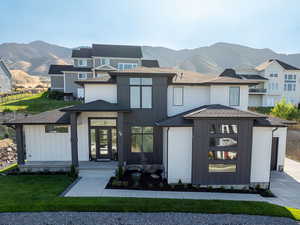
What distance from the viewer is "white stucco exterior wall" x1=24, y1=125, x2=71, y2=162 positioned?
10.2m

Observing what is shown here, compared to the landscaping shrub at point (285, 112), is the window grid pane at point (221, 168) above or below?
below

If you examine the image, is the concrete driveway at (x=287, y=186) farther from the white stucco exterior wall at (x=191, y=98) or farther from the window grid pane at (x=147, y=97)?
the window grid pane at (x=147, y=97)

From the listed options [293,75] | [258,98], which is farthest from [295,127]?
[293,75]

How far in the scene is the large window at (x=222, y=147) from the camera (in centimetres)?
827

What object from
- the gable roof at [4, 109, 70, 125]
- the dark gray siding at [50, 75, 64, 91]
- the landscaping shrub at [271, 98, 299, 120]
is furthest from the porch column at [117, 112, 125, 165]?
the dark gray siding at [50, 75, 64, 91]

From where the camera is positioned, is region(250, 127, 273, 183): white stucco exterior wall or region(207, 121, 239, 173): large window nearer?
region(207, 121, 239, 173): large window

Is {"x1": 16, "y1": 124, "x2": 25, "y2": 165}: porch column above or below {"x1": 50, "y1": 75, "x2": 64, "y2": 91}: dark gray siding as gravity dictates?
below

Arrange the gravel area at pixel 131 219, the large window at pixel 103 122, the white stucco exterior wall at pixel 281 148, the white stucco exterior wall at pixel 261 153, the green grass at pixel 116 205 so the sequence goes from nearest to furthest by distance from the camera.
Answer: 1. the gravel area at pixel 131 219
2. the green grass at pixel 116 205
3. the white stucco exterior wall at pixel 261 153
4. the large window at pixel 103 122
5. the white stucco exterior wall at pixel 281 148

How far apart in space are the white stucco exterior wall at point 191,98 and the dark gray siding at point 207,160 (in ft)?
8.99

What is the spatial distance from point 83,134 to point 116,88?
351 centimetres

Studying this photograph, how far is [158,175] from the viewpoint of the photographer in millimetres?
9523

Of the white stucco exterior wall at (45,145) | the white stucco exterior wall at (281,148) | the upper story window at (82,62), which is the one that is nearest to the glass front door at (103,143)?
the white stucco exterior wall at (45,145)

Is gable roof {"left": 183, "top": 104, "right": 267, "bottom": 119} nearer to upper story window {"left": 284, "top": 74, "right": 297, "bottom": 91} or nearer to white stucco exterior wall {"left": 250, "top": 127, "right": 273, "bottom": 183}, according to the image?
white stucco exterior wall {"left": 250, "top": 127, "right": 273, "bottom": 183}

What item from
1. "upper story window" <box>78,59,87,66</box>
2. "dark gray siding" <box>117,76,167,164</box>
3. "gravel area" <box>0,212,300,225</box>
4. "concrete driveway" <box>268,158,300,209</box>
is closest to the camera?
"gravel area" <box>0,212,300,225</box>
